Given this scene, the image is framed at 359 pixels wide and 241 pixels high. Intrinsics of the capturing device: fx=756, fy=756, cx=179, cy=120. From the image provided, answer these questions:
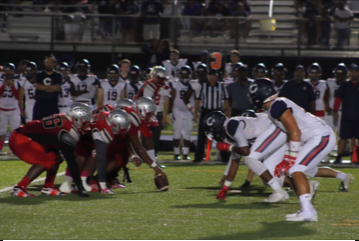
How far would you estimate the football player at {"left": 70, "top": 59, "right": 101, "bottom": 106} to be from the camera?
46.0 feet

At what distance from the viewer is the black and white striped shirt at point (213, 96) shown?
12.3 meters

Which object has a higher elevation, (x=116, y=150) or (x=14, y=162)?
(x=116, y=150)

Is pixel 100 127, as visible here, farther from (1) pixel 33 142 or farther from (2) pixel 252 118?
(2) pixel 252 118

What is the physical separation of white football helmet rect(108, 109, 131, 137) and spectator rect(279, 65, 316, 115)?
14.1 ft

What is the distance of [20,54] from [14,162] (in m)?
6.76

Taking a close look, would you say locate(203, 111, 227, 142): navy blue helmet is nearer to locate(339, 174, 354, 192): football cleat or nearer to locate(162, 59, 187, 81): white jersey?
locate(339, 174, 354, 192): football cleat

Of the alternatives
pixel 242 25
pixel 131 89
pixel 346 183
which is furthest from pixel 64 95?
pixel 346 183

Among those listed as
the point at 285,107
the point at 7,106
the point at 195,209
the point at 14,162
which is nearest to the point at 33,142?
the point at 195,209

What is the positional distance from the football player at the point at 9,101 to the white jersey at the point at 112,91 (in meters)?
1.56

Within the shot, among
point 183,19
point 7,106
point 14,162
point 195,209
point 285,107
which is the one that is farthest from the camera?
point 183,19

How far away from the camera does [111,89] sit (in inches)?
539

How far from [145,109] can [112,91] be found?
4525 mm

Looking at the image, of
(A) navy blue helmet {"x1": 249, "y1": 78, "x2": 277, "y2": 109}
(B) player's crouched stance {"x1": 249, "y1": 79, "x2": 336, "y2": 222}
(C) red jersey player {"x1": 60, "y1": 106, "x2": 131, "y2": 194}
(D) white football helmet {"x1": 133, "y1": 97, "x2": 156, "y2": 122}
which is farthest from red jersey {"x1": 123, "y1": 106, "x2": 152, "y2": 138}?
(B) player's crouched stance {"x1": 249, "y1": 79, "x2": 336, "y2": 222}

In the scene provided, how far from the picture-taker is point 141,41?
17.7 metres
